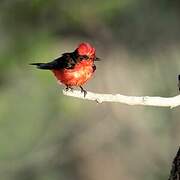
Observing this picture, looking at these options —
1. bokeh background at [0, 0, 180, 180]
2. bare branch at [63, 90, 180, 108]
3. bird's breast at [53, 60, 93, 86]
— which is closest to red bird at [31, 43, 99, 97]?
bird's breast at [53, 60, 93, 86]

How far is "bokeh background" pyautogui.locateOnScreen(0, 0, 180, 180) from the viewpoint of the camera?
7184 millimetres

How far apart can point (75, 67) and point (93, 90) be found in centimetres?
414

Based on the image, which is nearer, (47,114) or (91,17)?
(91,17)

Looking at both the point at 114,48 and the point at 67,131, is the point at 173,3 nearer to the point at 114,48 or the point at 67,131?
the point at 114,48

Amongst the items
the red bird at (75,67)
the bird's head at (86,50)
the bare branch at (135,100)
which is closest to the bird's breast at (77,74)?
the red bird at (75,67)

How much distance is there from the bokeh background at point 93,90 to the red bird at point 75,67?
3581mm

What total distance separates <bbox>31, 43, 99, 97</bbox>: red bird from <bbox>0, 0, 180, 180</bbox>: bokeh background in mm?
3581

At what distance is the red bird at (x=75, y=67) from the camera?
3.18 meters

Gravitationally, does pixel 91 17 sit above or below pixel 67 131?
above

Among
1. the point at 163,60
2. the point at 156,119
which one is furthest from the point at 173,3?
the point at 156,119

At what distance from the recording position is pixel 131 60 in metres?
8.07

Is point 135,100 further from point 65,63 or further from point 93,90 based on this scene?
point 93,90

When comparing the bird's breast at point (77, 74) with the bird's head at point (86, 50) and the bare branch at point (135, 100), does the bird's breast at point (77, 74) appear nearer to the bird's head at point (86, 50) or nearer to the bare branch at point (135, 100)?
the bird's head at point (86, 50)

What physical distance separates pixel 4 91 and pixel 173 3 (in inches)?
68.4
